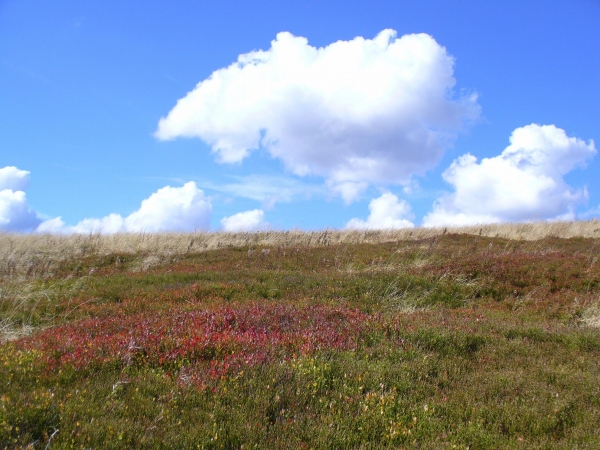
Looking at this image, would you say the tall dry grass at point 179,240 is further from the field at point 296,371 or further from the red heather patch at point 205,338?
the red heather patch at point 205,338

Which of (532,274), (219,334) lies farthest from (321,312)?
(532,274)

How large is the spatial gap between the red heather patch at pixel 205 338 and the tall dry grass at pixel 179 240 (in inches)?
593

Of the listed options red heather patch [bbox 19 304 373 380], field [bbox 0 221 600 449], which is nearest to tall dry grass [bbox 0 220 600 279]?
field [bbox 0 221 600 449]

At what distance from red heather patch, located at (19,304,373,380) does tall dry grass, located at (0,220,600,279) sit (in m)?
15.1

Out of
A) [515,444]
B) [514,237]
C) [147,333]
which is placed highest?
[514,237]

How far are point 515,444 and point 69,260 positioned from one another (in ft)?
80.6

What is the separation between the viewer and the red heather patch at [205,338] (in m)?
6.33

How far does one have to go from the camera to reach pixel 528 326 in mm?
9477

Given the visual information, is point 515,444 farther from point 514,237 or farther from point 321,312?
point 514,237

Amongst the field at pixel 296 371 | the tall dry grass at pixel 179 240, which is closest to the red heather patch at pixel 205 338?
the field at pixel 296 371

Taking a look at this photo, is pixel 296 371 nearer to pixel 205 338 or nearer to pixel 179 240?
pixel 205 338

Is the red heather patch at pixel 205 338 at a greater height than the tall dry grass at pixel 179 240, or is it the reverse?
the tall dry grass at pixel 179 240

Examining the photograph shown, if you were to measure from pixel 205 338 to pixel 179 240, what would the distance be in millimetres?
25773

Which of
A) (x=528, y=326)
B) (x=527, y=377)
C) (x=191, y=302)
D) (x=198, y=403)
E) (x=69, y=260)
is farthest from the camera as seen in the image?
(x=69, y=260)
